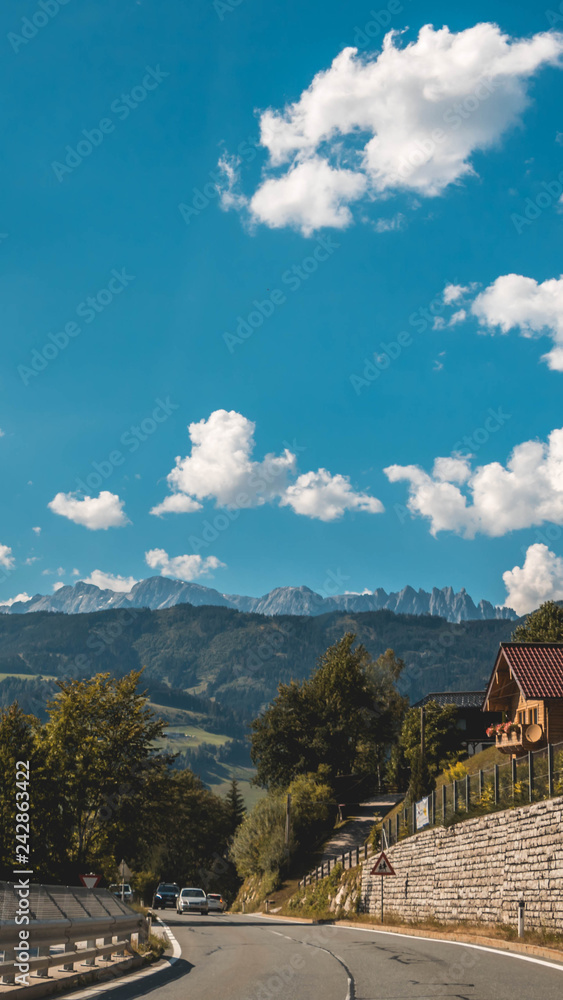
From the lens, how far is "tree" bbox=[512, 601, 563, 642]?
63.1 metres

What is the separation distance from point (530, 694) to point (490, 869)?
51.9ft

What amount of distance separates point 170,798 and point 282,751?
37564 millimetres

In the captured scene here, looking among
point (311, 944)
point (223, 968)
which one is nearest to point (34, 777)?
point (311, 944)

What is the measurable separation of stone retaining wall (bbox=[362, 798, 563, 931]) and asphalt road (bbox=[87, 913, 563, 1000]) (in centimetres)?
203

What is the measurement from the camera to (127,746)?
4053 cm

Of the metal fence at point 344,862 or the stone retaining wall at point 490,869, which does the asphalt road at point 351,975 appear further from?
the metal fence at point 344,862

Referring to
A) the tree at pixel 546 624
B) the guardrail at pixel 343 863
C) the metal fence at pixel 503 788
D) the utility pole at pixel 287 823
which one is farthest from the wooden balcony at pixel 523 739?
the utility pole at pixel 287 823

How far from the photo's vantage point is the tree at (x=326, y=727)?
7775 centimetres

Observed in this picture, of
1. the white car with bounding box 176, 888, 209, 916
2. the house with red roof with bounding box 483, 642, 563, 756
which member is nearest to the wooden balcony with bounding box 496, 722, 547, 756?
the house with red roof with bounding box 483, 642, 563, 756

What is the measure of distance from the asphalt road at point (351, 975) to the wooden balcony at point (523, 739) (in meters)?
19.1

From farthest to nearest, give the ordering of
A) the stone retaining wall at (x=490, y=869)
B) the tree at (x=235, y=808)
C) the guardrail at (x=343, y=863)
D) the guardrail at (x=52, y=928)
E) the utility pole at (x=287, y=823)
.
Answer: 1. the tree at (x=235, y=808)
2. the utility pole at (x=287, y=823)
3. the guardrail at (x=343, y=863)
4. the stone retaining wall at (x=490, y=869)
5. the guardrail at (x=52, y=928)

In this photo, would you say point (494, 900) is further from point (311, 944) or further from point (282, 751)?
point (282, 751)

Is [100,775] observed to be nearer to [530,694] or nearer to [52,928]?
[530,694]

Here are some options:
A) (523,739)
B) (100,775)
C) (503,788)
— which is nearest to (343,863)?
(523,739)
